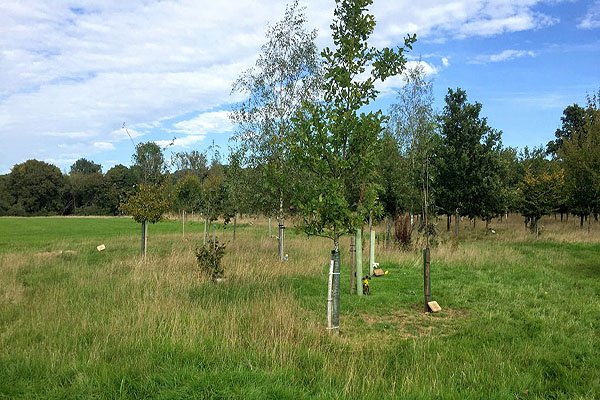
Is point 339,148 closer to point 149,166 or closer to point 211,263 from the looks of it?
point 211,263

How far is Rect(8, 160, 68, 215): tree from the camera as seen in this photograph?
253 ft

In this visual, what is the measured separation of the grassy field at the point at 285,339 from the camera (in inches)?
179

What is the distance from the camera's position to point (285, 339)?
5.77 metres

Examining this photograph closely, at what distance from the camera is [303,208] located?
688 centimetres

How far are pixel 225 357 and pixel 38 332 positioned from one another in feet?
10.8

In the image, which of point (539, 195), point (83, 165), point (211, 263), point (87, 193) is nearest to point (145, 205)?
point (211, 263)

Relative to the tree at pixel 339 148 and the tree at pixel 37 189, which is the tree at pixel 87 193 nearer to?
the tree at pixel 37 189

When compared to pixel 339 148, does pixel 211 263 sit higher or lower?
lower

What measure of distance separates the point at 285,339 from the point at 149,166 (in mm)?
13283

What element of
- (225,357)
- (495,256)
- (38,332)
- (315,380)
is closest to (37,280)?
(38,332)

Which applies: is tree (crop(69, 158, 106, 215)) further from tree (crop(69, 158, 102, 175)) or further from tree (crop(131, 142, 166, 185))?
tree (crop(131, 142, 166, 185))

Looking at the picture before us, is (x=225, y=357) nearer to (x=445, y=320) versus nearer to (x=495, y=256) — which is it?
(x=445, y=320)

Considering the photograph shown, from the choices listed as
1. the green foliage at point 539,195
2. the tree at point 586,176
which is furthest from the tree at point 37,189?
the tree at point 586,176

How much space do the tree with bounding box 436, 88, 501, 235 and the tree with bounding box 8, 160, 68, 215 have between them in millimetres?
78447
